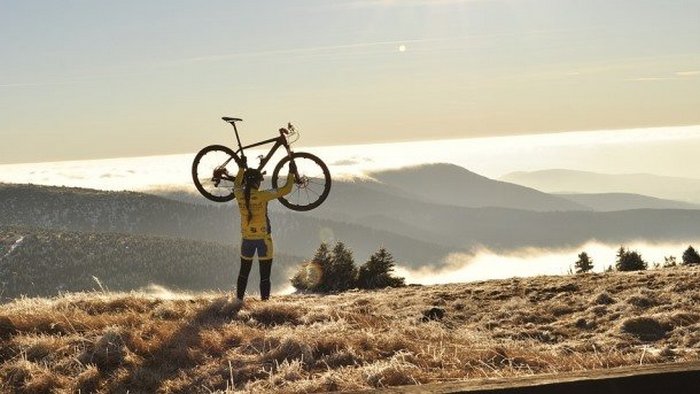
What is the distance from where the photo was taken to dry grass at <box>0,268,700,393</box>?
6.52 meters

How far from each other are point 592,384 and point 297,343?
5118 mm

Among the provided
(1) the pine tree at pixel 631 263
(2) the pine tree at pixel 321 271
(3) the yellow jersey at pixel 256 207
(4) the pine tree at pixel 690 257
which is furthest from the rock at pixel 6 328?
(4) the pine tree at pixel 690 257

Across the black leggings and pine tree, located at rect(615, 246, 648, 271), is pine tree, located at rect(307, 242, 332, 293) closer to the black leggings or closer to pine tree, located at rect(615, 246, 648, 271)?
the black leggings

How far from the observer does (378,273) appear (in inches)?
1032

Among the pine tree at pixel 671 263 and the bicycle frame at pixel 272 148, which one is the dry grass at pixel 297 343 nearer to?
the bicycle frame at pixel 272 148

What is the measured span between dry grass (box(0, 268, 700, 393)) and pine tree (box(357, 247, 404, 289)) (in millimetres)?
11768

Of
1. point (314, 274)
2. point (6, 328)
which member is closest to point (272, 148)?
point (6, 328)

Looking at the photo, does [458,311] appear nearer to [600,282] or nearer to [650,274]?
[600,282]

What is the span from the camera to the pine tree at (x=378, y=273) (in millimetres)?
25531

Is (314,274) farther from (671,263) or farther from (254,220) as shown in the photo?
(671,263)

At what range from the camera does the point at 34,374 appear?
22.3 feet

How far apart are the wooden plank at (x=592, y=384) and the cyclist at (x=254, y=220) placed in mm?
12099

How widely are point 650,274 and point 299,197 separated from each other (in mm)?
9085

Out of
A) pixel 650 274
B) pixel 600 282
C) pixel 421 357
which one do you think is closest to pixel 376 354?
pixel 421 357
